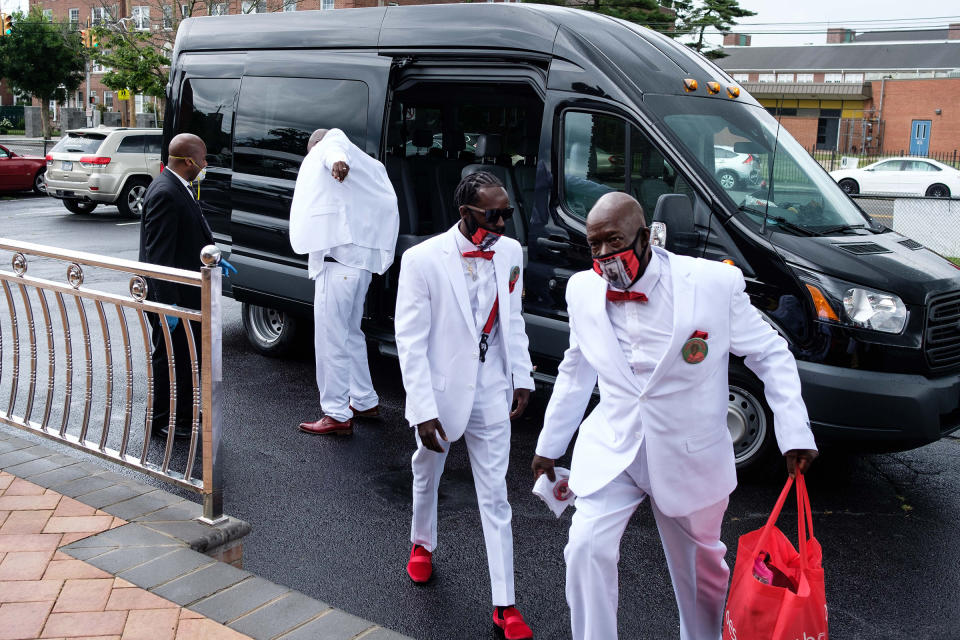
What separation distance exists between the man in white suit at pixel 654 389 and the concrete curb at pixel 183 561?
2.59 feet

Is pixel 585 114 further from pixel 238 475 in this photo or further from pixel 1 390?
pixel 1 390

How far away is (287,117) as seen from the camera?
7.63m

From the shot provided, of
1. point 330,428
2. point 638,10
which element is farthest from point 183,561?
point 638,10

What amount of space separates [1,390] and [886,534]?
5.95m

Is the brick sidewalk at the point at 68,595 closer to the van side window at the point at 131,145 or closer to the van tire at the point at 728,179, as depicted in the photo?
the van tire at the point at 728,179

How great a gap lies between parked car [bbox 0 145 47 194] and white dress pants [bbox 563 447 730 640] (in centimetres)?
2306

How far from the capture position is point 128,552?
12.1 feet

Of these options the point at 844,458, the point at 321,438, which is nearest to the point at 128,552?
the point at 321,438

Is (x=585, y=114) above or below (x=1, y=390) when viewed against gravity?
above

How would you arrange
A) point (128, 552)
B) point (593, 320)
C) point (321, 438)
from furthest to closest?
point (321, 438), point (128, 552), point (593, 320)

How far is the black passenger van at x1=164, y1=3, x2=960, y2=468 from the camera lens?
5086mm

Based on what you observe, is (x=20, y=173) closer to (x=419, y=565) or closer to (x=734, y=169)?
(x=734, y=169)

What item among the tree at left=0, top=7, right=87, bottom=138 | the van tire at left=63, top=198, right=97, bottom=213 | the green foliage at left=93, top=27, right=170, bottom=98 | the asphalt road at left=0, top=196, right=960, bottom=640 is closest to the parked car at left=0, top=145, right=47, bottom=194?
the van tire at left=63, top=198, right=97, bottom=213

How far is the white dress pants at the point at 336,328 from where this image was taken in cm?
635
